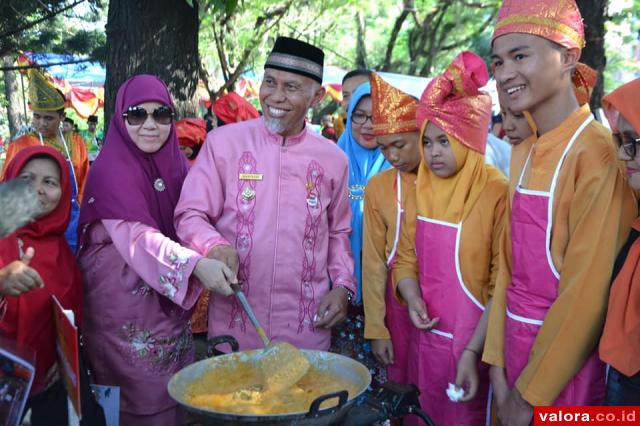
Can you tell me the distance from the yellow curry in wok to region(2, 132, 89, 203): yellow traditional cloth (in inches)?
139

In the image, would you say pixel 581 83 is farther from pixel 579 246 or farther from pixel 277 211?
pixel 277 211

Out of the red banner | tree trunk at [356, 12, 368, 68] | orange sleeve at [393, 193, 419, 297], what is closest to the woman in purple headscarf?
the red banner

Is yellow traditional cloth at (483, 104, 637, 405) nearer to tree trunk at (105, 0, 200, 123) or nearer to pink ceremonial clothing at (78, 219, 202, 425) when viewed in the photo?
pink ceremonial clothing at (78, 219, 202, 425)

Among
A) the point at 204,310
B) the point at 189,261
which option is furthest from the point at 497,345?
the point at 204,310

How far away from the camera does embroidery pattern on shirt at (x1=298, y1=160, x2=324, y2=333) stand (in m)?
2.75

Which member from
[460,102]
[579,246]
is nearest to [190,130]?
[460,102]

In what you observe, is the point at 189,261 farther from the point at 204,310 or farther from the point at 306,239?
the point at 204,310

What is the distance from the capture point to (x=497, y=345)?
234cm

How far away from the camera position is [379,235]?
3055 mm

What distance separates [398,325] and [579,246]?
45.4 inches

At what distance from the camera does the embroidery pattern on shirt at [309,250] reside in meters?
2.75

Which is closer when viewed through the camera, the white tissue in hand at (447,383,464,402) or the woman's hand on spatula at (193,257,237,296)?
the woman's hand on spatula at (193,257,237,296)

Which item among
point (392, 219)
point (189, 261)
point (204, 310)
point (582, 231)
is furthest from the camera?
point (204, 310)

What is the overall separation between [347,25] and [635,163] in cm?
2000
